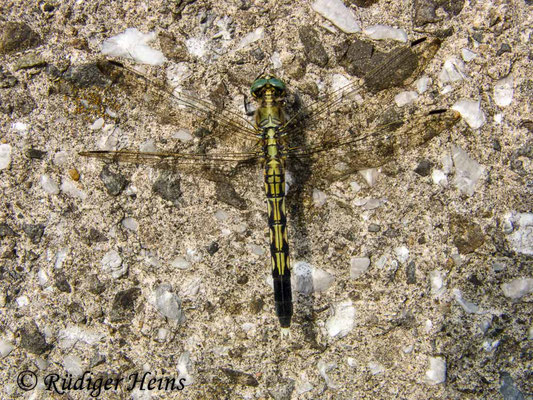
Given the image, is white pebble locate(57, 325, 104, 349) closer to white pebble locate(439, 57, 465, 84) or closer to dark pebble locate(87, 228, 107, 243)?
dark pebble locate(87, 228, 107, 243)

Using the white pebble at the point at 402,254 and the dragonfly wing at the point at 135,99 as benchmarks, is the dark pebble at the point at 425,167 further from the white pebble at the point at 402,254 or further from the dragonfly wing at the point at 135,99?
the dragonfly wing at the point at 135,99

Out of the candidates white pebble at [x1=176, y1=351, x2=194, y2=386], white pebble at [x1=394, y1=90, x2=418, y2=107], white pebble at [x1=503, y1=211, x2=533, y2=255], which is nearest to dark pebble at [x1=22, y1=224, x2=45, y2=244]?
white pebble at [x1=176, y1=351, x2=194, y2=386]

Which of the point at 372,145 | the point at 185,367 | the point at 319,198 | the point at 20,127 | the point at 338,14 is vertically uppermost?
the point at 338,14

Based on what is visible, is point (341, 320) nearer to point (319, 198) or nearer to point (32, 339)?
point (319, 198)

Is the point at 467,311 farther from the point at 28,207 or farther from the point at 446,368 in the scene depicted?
the point at 28,207

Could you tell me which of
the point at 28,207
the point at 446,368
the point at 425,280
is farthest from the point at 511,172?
the point at 28,207

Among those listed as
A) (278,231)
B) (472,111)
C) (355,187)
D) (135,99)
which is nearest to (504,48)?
(472,111)

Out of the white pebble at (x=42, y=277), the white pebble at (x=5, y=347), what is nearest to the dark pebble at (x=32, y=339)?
the white pebble at (x=5, y=347)
